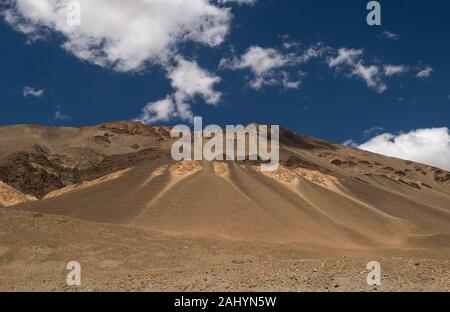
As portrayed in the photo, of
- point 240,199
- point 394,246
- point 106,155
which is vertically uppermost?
point 106,155

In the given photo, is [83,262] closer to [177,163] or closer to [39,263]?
[39,263]

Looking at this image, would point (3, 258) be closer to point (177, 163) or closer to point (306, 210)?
point (306, 210)

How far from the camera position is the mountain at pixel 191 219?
1498 centimetres

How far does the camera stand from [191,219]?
47.6m

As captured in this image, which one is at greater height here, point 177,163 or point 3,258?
point 177,163

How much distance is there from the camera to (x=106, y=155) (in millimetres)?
91250

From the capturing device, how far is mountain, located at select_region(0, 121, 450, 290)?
15.0m
